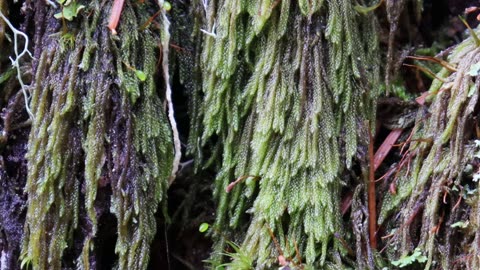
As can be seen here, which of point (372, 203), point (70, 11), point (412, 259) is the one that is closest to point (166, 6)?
point (70, 11)

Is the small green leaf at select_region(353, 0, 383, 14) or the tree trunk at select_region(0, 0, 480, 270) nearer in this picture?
the tree trunk at select_region(0, 0, 480, 270)

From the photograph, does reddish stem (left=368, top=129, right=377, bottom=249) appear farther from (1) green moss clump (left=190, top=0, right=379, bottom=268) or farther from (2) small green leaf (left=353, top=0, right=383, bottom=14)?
(2) small green leaf (left=353, top=0, right=383, bottom=14)

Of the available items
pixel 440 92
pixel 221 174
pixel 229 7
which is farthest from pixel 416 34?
pixel 221 174

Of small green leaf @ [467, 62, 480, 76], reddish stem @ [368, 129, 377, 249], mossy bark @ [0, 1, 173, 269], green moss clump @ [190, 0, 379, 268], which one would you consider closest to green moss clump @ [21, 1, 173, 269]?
mossy bark @ [0, 1, 173, 269]

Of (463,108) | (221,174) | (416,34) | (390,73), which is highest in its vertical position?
(416,34)

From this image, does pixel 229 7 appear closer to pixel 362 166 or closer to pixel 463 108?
pixel 362 166

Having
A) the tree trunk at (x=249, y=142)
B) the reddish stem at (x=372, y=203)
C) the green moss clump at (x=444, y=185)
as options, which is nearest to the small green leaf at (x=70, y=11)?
the tree trunk at (x=249, y=142)

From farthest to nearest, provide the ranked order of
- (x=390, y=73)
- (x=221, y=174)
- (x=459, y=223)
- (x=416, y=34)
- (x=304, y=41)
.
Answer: (x=416, y=34) → (x=390, y=73) → (x=221, y=174) → (x=304, y=41) → (x=459, y=223)

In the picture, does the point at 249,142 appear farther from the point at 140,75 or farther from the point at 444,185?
the point at 444,185
